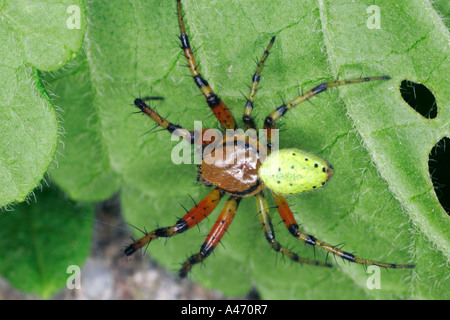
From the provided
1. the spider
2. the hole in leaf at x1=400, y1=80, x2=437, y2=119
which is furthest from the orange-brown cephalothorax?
the hole in leaf at x1=400, y1=80, x2=437, y2=119

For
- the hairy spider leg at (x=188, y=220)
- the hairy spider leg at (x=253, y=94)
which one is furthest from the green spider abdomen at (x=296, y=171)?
the hairy spider leg at (x=188, y=220)

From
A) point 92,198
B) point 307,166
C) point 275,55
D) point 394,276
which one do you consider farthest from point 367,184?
point 92,198

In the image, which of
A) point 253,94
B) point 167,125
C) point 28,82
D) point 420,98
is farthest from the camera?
point 167,125

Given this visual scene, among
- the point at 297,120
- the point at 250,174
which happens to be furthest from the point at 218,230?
the point at 297,120

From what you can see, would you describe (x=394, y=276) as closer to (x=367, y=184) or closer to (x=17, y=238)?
(x=367, y=184)

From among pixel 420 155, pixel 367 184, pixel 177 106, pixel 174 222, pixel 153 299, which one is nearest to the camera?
pixel 420 155

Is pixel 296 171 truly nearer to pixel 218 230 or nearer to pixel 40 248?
pixel 218 230
